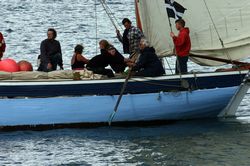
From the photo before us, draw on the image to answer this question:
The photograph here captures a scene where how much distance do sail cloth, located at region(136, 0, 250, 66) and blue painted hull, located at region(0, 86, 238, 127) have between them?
1.19 metres

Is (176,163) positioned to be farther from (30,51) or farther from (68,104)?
(30,51)

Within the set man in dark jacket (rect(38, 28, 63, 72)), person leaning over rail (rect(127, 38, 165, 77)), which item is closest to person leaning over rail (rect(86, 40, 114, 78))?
person leaning over rail (rect(127, 38, 165, 77))

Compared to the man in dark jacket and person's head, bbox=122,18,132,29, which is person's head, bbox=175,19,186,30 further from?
the man in dark jacket

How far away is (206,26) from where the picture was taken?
81.3ft

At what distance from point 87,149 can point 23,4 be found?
169 ft

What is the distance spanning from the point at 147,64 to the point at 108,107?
53.7 inches

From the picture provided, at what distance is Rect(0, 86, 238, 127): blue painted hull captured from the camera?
2342cm

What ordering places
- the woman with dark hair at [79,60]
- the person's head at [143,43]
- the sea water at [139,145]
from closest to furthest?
the sea water at [139,145] → the person's head at [143,43] → the woman with dark hair at [79,60]

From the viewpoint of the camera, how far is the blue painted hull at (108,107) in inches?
922

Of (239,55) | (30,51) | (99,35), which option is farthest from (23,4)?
(239,55)

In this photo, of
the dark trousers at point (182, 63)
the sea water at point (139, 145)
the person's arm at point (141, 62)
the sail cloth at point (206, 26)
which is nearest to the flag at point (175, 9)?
the sail cloth at point (206, 26)

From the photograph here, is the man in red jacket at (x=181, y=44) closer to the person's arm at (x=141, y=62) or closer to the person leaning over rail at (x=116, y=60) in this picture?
the person's arm at (x=141, y=62)

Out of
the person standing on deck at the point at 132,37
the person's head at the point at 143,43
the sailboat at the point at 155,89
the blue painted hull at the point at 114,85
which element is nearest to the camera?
the blue painted hull at the point at 114,85

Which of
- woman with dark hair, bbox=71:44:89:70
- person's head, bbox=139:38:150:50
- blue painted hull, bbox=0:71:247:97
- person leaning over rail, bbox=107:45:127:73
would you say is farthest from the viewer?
woman with dark hair, bbox=71:44:89:70
